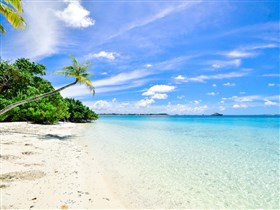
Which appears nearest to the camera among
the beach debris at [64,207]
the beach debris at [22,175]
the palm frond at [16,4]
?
the beach debris at [64,207]

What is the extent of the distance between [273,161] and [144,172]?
23.8 ft

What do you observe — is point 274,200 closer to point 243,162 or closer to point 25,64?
point 243,162

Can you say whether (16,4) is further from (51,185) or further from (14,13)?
(51,185)

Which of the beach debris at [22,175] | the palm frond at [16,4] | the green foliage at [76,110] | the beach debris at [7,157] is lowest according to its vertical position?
the beach debris at [22,175]

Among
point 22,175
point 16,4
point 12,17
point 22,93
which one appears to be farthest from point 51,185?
point 22,93

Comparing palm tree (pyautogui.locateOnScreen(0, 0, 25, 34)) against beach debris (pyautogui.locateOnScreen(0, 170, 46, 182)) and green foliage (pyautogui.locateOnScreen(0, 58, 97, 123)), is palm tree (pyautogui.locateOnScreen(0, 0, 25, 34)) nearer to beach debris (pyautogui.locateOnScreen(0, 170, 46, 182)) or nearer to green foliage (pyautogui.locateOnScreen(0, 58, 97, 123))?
beach debris (pyautogui.locateOnScreen(0, 170, 46, 182))

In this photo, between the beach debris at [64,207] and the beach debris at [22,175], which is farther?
the beach debris at [22,175]

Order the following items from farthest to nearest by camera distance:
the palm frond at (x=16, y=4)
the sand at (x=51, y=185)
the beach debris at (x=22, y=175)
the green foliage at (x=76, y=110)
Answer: the green foliage at (x=76, y=110)
the palm frond at (x=16, y=4)
the beach debris at (x=22, y=175)
the sand at (x=51, y=185)

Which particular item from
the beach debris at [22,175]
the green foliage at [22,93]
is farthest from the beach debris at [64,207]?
the green foliage at [22,93]

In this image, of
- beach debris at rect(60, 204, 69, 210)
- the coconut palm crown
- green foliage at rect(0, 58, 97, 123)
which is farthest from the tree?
beach debris at rect(60, 204, 69, 210)

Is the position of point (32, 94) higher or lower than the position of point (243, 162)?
higher

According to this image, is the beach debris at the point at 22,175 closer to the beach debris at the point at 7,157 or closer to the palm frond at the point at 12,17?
the beach debris at the point at 7,157

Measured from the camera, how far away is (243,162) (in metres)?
10.6

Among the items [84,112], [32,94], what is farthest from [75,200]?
[84,112]
